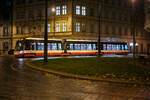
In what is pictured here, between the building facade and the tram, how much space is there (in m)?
3.13

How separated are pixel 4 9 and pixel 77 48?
29.6 metres

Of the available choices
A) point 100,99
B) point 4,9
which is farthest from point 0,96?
point 4,9

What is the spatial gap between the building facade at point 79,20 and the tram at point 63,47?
10.3 feet

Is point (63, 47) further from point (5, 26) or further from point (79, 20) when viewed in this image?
point (5, 26)

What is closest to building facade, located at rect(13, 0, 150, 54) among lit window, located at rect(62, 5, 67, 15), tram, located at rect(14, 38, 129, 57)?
lit window, located at rect(62, 5, 67, 15)

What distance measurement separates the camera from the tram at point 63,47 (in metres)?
34.3

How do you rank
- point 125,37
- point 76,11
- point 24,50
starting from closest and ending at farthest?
point 24,50, point 76,11, point 125,37

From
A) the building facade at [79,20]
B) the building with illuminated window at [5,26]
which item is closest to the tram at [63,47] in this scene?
the building facade at [79,20]

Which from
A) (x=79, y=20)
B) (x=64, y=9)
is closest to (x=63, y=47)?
(x=79, y=20)

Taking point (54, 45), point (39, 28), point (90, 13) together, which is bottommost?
point (54, 45)

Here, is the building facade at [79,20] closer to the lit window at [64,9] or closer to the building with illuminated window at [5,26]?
the lit window at [64,9]

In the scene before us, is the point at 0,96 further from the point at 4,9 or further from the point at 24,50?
the point at 4,9

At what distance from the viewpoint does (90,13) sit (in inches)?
1944

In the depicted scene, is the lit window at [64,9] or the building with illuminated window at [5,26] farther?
the building with illuminated window at [5,26]
